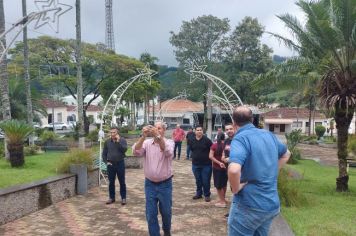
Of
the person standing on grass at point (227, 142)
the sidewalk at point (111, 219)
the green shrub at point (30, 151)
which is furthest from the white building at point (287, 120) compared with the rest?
the person standing on grass at point (227, 142)

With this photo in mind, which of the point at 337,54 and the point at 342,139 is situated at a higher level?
the point at 337,54

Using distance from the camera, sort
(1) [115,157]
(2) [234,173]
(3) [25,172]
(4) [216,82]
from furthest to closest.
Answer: (4) [216,82] < (3) [25,172] < (1) [115,157] < (2) [234,173]

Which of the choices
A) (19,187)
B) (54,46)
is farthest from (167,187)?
(54,46)

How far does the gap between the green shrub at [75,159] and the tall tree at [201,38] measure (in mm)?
38074

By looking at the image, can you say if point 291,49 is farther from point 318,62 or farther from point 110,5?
point 110,5

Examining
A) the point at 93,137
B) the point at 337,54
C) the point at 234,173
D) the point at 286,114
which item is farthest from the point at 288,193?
the point at 286,114

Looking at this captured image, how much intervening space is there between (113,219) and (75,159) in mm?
3289

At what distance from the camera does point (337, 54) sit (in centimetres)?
1160

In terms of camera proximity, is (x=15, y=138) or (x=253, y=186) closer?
(x=253, y=186)

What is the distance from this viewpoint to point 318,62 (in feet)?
40.4

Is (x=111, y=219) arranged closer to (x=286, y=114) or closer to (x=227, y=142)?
(x=227, y=142)

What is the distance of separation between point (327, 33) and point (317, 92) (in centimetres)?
147

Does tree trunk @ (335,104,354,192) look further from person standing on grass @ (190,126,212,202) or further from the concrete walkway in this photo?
person standing on grass @ (190,126,212,202)

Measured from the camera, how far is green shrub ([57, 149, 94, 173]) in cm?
1128
